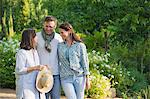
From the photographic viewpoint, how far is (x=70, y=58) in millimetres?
6215

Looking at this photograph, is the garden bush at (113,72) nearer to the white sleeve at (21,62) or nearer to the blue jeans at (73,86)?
the blue jeans at (73,86)

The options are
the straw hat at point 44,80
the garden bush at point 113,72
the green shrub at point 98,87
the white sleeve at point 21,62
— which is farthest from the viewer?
the garden bush at point 113,72

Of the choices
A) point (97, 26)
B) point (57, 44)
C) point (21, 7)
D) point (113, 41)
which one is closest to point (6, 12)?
point (21, 7)

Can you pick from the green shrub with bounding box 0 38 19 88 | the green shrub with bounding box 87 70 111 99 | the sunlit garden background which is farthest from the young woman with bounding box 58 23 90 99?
the green shrub with bounding box 0 38 19 88

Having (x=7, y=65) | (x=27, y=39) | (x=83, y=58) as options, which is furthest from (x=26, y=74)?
(x=7, y=65)

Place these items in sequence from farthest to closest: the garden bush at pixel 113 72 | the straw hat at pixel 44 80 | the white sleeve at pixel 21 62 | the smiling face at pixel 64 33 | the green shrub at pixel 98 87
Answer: the garden bush at pixel 113 72, the green shrub at pixel 98 87, the smiling face at pixel 64 33, the straw hat at pixel 44 80, the white sleeve at pixel 21 62

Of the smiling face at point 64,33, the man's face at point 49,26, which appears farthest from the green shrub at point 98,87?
the man's face at point 49,26

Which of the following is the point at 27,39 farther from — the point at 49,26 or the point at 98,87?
the point at 98,87

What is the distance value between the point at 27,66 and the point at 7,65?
5.60m

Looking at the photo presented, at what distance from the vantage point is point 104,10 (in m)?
14.3

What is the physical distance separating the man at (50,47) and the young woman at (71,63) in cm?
9

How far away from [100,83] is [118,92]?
1.35 metres

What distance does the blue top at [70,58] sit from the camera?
245 inches

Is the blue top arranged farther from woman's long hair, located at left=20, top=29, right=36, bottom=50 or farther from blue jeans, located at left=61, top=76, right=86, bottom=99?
woman's long hair, located at left=20, top=29, right=36, bottom=50
